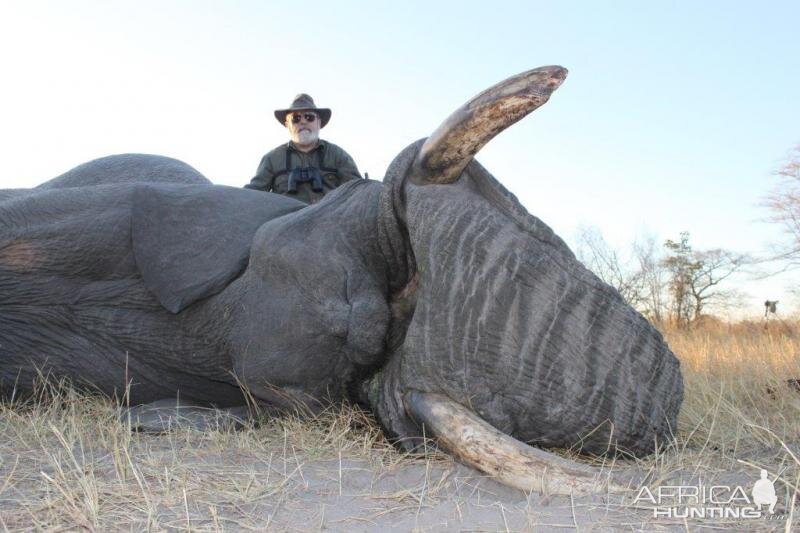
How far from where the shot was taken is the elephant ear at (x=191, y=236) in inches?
129

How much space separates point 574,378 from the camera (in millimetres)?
2615

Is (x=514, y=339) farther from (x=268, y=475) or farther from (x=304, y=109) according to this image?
(x=304, y=109)

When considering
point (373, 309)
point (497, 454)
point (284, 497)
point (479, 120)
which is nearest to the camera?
point (284, 497)

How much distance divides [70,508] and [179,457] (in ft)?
2.13

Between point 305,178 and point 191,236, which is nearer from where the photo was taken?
point 191,236

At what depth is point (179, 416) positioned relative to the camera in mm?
A: 3189

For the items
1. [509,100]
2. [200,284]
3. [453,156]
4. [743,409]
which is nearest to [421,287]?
[453,156]

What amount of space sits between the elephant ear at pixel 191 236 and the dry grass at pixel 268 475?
54 centimetres

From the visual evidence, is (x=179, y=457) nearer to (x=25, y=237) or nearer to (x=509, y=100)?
(x=25, y=237)

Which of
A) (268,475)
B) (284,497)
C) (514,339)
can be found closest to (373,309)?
(514,339)

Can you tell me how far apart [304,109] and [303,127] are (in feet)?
0.47

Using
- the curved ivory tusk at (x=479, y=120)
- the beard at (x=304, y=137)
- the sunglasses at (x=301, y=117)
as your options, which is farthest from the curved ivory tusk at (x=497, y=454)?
the sunglasses at (x=301, y=117)

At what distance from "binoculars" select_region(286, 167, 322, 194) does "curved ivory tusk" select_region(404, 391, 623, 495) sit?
3715mm

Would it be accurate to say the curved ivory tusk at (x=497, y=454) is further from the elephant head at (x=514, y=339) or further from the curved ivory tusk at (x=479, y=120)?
the curved ivory tusk at (x=479, y=120)
